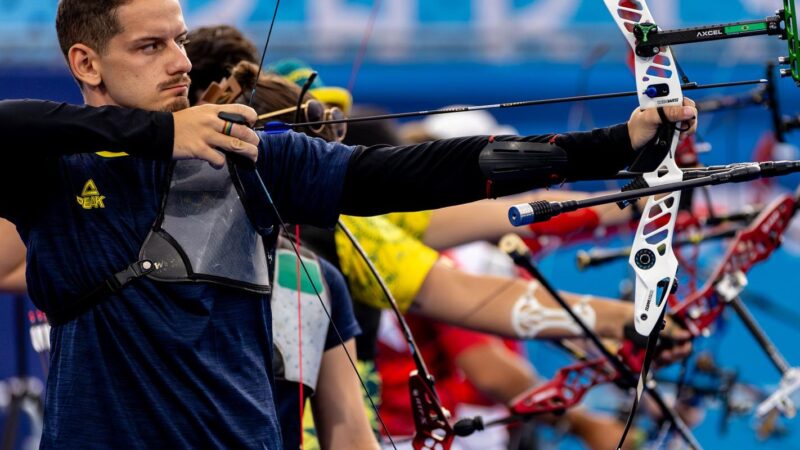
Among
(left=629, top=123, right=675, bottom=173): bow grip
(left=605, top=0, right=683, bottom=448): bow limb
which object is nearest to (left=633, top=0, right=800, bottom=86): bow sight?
(left=605, top=0, right=683, bottom=448): bow limb

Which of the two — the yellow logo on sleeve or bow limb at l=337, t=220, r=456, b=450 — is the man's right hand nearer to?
the yellow logo on sleeve

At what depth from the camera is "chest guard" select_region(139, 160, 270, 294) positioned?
195 centimetres

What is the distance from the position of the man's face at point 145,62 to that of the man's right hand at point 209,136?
0.20m

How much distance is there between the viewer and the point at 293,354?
2461 mm

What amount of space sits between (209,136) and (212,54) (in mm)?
1213

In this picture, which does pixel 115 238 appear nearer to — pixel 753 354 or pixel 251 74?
pixel 251 74

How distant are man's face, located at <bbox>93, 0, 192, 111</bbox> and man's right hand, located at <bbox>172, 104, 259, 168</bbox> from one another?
0.20 meters

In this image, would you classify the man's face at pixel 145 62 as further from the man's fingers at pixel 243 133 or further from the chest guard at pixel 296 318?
the chest guard at pixel 296 318

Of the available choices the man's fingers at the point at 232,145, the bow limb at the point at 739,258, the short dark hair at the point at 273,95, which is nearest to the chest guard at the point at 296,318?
the short dark hair at the point at 273,95

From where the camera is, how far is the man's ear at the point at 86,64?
208 centimetres

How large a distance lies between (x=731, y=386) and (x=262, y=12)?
3153 millimetres

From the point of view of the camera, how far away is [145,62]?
2057 millimetres

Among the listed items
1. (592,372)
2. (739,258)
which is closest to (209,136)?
(592,372)

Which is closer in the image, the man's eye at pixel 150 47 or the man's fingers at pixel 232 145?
the man's fingers at pixel 232 145
